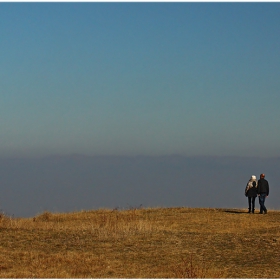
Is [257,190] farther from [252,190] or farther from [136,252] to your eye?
[136,252]

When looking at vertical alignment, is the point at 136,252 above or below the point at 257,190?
below

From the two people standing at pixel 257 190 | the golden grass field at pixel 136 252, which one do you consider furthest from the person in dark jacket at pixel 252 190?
the golden grass field at pixel 136 252

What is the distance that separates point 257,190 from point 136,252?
50.3 ft

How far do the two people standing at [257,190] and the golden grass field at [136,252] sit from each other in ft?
19.5

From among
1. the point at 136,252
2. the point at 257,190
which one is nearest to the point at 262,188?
the point at 257,190

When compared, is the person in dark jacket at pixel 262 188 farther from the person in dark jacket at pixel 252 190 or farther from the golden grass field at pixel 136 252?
the golden grass field at pixel 136 252

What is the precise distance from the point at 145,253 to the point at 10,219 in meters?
9.66

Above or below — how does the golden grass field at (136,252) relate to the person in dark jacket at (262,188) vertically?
below

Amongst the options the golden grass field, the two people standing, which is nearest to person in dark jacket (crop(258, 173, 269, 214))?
the two people standing

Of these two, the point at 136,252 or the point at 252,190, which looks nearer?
the point at 136,252

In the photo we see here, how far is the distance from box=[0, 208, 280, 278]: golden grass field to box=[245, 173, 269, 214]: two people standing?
595 cm

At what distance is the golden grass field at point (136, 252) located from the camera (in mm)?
13231

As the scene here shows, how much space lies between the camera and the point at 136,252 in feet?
51.8

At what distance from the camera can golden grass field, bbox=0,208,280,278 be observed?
43.4 ft
